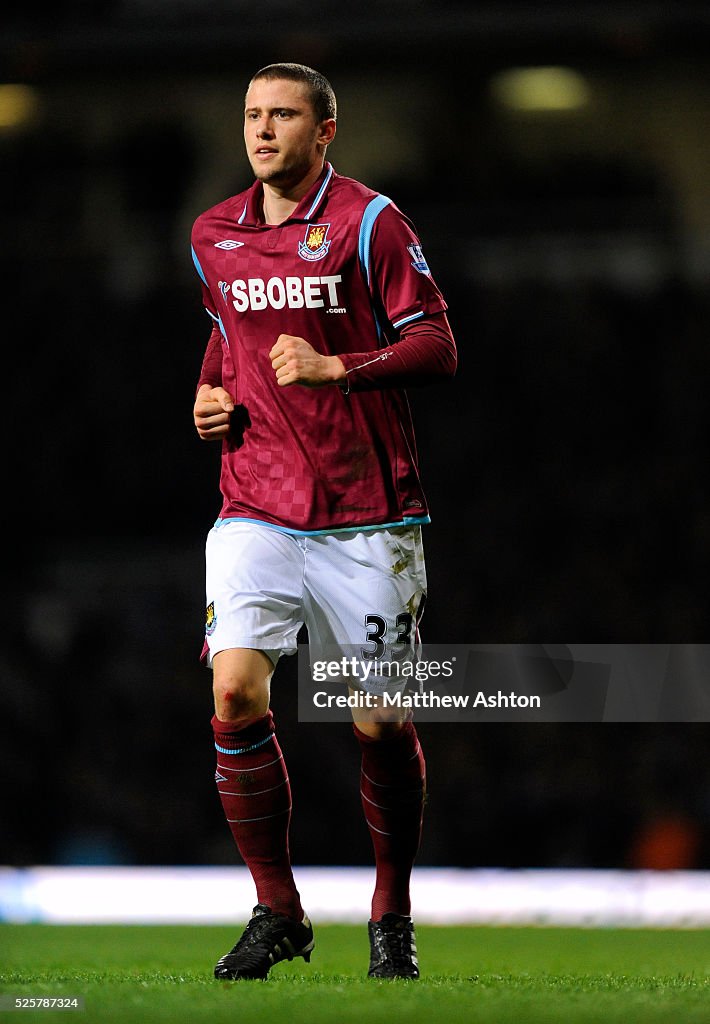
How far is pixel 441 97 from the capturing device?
9.04 m

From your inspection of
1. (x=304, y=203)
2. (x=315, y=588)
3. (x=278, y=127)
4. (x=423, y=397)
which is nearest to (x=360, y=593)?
(x=315, y=588)

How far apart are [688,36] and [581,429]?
7.91 ft

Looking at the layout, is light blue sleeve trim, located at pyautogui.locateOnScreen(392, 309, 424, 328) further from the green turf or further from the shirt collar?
the green turf

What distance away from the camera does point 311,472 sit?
10.0 ft

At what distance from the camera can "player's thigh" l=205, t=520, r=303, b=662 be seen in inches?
115

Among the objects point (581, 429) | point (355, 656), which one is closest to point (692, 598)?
point (581, 429)

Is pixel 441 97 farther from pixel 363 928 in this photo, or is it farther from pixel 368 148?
pixel 363 928

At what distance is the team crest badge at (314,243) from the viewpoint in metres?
3.07

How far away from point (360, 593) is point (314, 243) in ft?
2.39

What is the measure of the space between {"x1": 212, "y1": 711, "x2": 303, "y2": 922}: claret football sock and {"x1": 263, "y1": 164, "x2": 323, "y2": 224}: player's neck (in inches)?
41.4

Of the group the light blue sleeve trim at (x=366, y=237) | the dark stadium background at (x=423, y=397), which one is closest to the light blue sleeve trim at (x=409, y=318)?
the light blue sleeve trim at (x=366, y=237)

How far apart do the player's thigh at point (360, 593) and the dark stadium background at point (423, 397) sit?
410 cm

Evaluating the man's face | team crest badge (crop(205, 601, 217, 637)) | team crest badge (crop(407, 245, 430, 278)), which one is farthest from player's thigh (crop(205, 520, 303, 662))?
the man's face

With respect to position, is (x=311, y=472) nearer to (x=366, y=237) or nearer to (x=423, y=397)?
(x=366, y=237)
